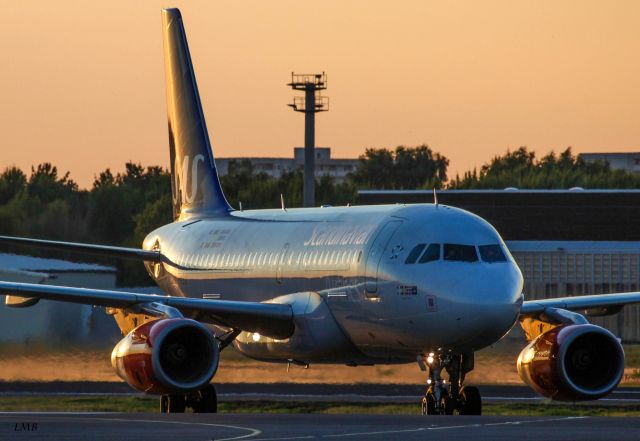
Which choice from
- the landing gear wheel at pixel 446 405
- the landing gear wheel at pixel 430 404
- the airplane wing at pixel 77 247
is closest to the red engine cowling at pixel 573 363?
the landing gear wheel at pixel 446 405

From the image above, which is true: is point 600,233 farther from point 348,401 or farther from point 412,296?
point 412,296

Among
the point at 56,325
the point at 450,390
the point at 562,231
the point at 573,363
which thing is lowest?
the point at 450,390

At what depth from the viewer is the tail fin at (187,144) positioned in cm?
4497

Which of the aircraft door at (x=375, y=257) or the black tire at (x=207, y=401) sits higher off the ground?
the aircraft door at (x=375, y=257)

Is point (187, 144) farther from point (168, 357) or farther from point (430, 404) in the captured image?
point (430, 404)

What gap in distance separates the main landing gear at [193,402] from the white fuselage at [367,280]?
1241 millimetres

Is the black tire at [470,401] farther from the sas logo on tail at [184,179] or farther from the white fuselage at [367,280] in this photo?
the sas logo on tail at [184,179]

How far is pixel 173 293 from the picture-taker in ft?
140

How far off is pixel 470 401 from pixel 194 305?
584 cm

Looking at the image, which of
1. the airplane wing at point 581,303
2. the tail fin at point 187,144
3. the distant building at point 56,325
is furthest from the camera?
the distant building at point 56,325

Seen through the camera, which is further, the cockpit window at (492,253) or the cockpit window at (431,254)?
the cockpit window at (431,254)

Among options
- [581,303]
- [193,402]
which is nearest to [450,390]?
[581,303]

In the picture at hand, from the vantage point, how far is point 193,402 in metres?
36.7

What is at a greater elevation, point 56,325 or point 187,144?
point 187,144
